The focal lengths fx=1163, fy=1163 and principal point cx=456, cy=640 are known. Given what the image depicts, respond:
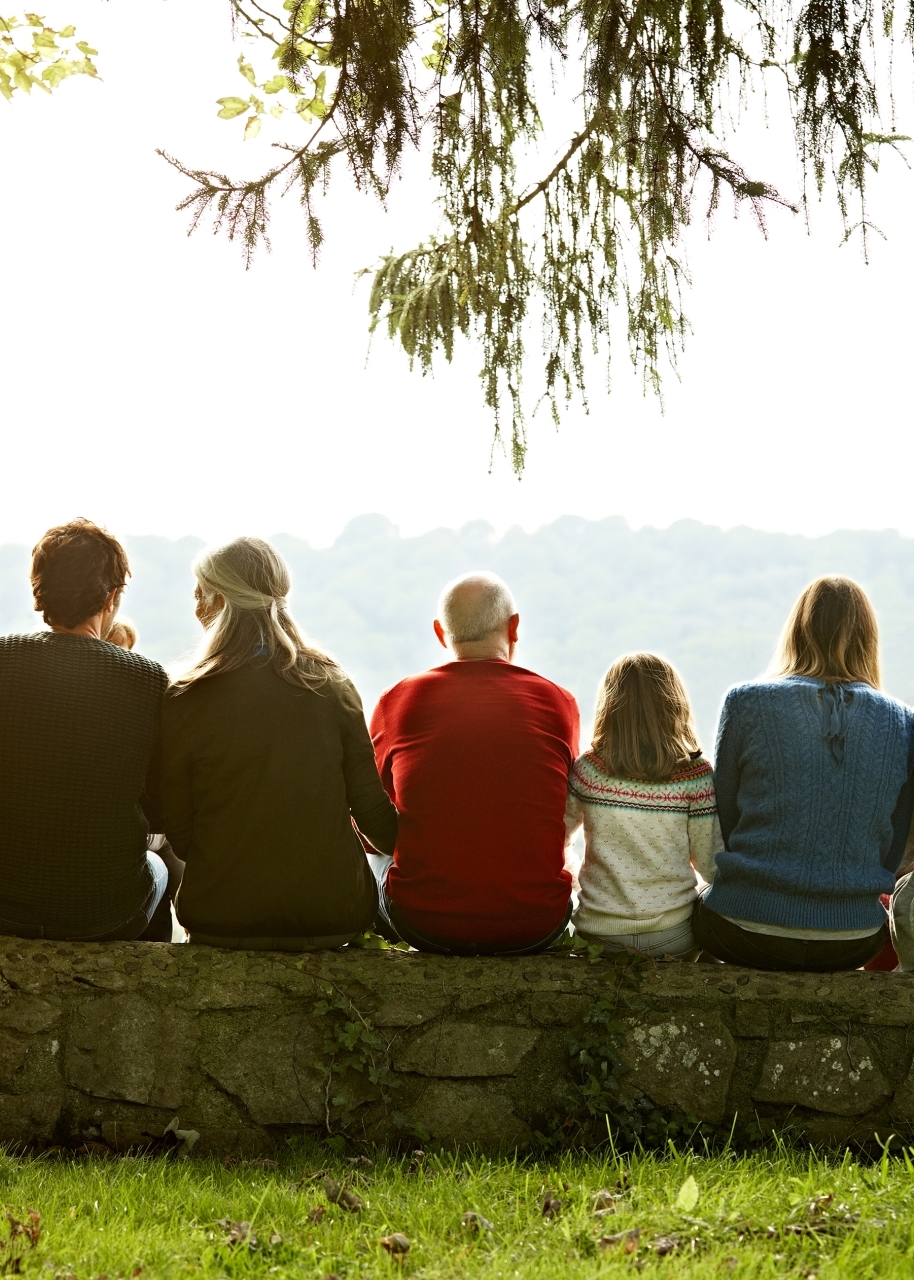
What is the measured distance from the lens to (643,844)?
3.33m

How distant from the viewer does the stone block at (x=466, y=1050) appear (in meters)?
3.21

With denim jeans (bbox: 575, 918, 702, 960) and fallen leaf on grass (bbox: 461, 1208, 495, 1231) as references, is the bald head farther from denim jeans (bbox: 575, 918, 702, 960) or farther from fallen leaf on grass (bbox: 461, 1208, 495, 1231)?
fallen leaf on grass (bbox: 461, 1208, 495, 1231)

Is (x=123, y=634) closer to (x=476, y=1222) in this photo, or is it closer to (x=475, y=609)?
(x=475, y=609)

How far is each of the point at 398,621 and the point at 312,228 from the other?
23252mm

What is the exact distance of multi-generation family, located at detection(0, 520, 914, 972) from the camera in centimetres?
320

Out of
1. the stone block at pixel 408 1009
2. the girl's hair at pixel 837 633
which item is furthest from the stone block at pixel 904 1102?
the stone block at pixel 408 1009

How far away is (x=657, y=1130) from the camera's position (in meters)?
3.13

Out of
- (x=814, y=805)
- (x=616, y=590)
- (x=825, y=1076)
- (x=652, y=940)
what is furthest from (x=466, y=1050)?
(x=616, y=590)

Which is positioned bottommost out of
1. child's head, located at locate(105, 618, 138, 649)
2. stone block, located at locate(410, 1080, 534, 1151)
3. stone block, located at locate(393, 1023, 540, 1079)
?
stone block, located at locate(410, 1080, 534, 1151)

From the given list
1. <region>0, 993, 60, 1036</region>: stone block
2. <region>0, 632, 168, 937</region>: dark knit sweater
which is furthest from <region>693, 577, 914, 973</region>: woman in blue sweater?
<region>0, 993, 60, 1036</region>: stone block

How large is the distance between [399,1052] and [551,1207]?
0.76 metres

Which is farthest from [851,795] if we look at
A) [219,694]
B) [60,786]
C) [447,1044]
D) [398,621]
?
[398,621]

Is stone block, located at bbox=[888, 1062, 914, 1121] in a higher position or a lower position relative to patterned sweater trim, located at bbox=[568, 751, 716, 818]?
lower

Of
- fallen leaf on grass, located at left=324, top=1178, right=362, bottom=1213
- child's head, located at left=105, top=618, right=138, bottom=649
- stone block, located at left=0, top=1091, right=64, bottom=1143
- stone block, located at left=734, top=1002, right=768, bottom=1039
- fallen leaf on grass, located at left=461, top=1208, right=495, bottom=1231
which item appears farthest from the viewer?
child's head, located at left=105, top=618, right=138, bottom=649
